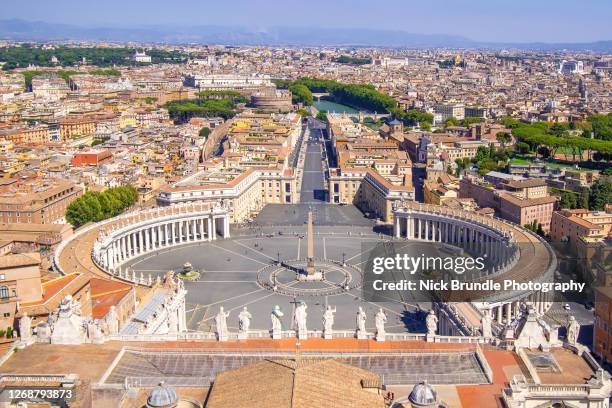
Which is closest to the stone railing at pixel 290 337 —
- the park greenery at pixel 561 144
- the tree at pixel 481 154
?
the tree at pixel 481 154

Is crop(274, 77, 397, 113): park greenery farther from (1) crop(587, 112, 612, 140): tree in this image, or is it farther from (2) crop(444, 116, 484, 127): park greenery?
(1) crop(587, 112, 612, 140): tree

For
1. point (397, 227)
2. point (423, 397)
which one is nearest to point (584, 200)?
point (397, 227)

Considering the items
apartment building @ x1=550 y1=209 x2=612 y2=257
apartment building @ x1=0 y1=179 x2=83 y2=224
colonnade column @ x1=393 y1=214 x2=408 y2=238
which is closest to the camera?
apartment building @ x1=550 y1=209 x2=612 y2=257

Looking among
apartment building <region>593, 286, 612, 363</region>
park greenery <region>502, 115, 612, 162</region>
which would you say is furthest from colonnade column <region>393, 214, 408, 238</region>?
park greenery <region>502, 115, 612, 162</region>

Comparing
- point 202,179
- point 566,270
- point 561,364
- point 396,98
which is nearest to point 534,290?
point 566,270

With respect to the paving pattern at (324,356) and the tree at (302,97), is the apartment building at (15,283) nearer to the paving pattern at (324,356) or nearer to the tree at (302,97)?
the paving pattern at (324,356)

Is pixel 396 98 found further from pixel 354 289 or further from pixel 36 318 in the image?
pixel 36 318

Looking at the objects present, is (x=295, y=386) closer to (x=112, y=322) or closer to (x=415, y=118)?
(x=112, y=322)

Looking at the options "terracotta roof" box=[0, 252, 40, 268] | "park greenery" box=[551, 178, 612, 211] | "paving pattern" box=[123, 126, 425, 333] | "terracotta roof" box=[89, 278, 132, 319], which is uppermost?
"terracotta roof" box=[0, 252, 40, 268]
